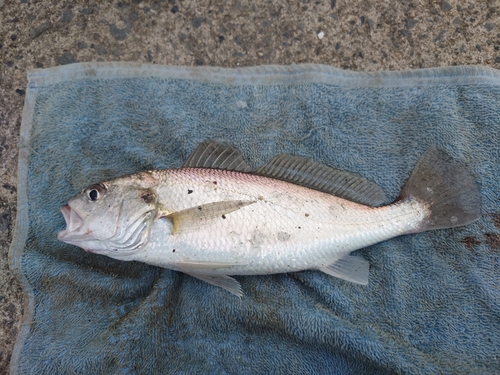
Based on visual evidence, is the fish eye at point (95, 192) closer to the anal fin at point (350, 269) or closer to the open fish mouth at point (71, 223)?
the open fish mouth at point (71, 223)

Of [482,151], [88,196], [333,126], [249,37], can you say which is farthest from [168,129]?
[482,151]

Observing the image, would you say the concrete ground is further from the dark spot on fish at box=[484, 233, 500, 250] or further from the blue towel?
the dark spot on fish at box=[484, 233, 500, 250]

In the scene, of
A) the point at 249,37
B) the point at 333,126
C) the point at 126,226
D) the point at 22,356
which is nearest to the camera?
the point at 126,226

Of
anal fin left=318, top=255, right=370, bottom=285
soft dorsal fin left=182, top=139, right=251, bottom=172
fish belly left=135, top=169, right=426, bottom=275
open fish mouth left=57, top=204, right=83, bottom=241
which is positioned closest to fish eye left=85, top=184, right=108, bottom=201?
open fish mouth left=57, top=204, right=83, bottom=241

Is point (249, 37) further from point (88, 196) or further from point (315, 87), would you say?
point (88, 196)

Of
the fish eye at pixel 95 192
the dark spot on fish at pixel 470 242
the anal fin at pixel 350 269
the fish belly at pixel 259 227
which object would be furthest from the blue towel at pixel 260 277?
the fish eye at pixel 95 192
